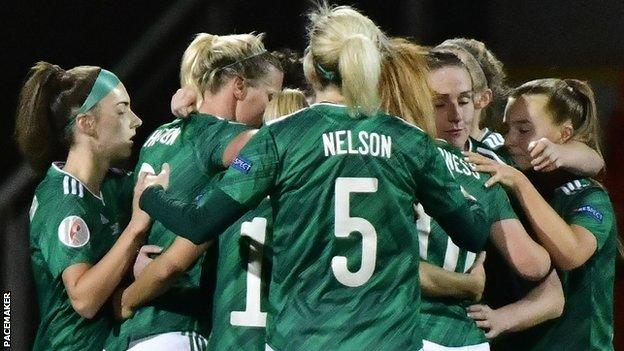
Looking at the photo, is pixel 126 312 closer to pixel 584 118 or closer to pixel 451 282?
pixel 451 282

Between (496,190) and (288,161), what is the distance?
73cm

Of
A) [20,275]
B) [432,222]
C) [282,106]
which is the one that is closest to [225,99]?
[282,106]

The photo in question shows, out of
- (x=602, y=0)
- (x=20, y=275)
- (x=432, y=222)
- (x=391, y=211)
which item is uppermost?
(x=391, y=211)

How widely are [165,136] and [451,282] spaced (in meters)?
0.95

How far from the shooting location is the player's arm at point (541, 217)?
3.34m

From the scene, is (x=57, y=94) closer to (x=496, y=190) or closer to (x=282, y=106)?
(x=282, y=106)

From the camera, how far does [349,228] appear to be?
9.34 feet

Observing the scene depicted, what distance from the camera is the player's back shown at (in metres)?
2.84

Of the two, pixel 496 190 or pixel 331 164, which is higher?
pixel 331 164

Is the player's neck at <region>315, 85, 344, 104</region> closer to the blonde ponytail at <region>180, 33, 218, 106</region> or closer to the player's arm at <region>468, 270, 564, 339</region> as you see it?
the blonde ponytail at <region>180, 33, 218, 106</region>

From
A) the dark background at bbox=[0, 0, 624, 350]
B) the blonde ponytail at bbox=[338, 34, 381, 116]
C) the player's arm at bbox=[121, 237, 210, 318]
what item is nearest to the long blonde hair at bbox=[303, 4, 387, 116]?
the blonde ponytail at bbox=[338, 34, 381, 116]

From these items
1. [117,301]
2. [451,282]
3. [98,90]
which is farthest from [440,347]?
[98,90]

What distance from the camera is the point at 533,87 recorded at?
150 inches

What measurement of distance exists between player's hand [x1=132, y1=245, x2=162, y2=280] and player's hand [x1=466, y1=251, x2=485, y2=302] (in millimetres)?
880
